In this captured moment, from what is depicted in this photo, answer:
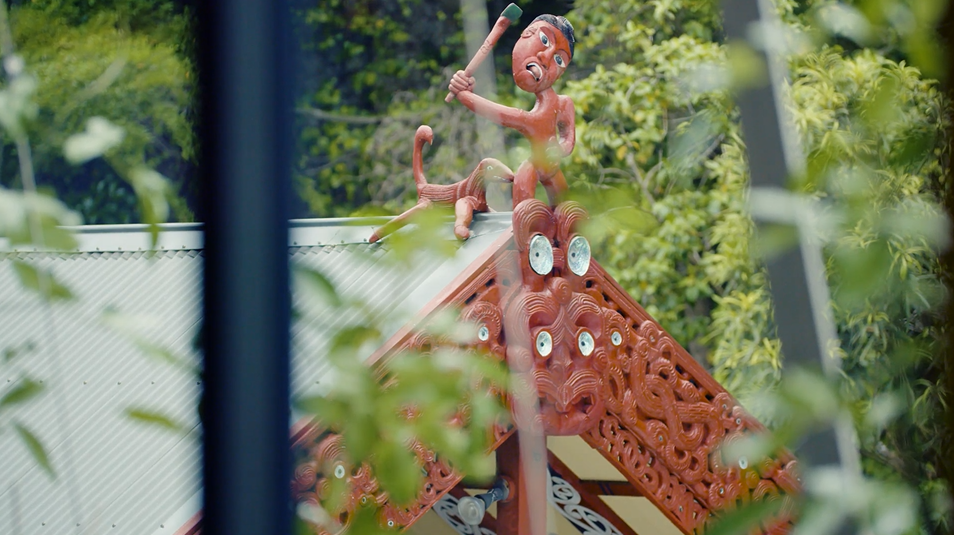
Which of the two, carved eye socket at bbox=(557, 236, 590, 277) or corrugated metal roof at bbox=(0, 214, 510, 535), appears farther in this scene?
carved eye socket at bbox=(557, 236, 590, 277)

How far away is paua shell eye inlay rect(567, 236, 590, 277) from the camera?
215cm

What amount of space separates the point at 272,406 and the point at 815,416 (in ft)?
0.86

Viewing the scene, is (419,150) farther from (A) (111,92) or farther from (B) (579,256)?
(A) (111,92)

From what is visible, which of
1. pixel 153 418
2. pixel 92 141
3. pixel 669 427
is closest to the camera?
pixel 153 418

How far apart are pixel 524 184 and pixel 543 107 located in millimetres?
174

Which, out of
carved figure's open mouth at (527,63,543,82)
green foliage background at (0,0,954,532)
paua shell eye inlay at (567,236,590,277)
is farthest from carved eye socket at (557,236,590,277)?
carved figure's open mouth at (527,63,543,82)


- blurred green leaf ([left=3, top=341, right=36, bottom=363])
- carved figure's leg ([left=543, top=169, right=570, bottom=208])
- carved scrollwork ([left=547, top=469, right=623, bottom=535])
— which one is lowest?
carved scrollwork ([left=547, top=469, right=623, bottom=535])

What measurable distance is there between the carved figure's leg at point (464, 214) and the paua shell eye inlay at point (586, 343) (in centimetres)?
33

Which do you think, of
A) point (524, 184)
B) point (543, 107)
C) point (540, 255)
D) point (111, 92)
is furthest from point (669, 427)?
point (111, 92)

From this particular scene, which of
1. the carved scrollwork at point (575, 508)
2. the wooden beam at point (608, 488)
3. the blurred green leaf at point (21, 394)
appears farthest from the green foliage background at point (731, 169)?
the carved scrollwork at point (575, 508)

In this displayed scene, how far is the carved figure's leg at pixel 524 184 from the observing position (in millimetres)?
2107

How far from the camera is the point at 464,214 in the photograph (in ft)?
7.56

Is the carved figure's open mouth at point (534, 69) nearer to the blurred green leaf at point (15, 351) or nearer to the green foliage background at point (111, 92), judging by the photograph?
the green foliage background at point (111, 92)

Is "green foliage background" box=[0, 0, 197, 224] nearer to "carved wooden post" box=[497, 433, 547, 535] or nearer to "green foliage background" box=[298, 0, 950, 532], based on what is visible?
"green foliage background" box=[298, 0, 950, 532]
